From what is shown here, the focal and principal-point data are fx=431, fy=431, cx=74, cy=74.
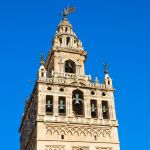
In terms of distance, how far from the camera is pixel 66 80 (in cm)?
4253

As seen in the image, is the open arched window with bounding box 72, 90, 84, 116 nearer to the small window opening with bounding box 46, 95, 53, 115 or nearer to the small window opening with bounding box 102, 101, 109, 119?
the small window opening with bounding box 102, 101, 109, 119

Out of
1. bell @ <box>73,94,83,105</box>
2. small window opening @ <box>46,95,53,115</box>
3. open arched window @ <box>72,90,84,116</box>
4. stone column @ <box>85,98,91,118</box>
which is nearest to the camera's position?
small window opening @ <box>46,95,53,115</box>

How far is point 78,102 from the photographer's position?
4172cm

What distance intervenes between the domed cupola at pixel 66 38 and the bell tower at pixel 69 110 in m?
0.35

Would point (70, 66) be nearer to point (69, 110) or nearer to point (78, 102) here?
point (78, 102)

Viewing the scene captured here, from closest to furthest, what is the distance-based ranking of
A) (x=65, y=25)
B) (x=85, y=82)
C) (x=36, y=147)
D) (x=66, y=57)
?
(x=36, y=147) → (x=85, y=82) → (x=66, y=57) → (x=65, y=25)

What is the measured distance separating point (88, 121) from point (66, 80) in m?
4.88

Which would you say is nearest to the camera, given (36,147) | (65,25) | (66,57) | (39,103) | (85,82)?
(36,147)

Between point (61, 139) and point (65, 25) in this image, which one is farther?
point (65, 25)

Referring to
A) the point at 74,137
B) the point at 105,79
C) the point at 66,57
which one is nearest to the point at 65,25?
the point at 66,57

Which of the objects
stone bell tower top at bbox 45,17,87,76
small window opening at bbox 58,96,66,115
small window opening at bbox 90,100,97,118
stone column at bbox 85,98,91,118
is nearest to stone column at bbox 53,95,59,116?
small window opening at bbox 58,96,66,115

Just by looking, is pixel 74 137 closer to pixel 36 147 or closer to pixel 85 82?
pixel 36 147

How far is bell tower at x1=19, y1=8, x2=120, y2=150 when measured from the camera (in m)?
38.7

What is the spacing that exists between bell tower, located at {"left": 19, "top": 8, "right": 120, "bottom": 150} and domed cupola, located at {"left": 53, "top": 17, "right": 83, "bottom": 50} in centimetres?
35
